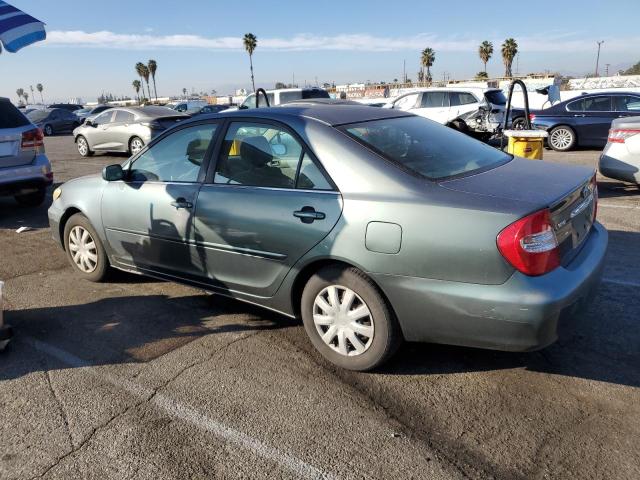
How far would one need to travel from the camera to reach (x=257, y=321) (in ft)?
13.4

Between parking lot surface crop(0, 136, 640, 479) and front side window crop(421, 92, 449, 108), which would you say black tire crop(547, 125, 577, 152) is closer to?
front side window crop(421, 92, 449, 108)

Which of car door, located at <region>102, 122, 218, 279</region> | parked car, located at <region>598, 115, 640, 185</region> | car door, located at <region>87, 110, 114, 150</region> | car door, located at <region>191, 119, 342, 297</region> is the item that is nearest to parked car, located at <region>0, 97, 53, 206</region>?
car door, located at <region>102, 122, 218, 279</region>

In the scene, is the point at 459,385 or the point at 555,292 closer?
the point at 555,292

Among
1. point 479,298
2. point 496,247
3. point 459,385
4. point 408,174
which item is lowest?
point 459,385

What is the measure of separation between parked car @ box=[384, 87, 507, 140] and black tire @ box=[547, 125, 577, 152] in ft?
4.55

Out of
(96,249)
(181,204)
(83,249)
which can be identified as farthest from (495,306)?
(83,249)

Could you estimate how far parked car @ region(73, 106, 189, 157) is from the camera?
14656mm

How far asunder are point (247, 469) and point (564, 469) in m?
1.44

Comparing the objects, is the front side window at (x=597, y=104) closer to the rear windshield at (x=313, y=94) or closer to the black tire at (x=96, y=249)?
the rear windshield at (x=313, y=94)

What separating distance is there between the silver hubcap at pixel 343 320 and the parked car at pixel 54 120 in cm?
3044

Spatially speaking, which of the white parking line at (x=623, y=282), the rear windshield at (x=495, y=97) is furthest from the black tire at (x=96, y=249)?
the rear windshield at (x=495, y=97)

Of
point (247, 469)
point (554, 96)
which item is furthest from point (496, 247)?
point (554, 96)

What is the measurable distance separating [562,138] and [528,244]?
12095 millimetres

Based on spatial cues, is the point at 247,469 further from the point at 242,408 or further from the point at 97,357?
the point at 97,357
